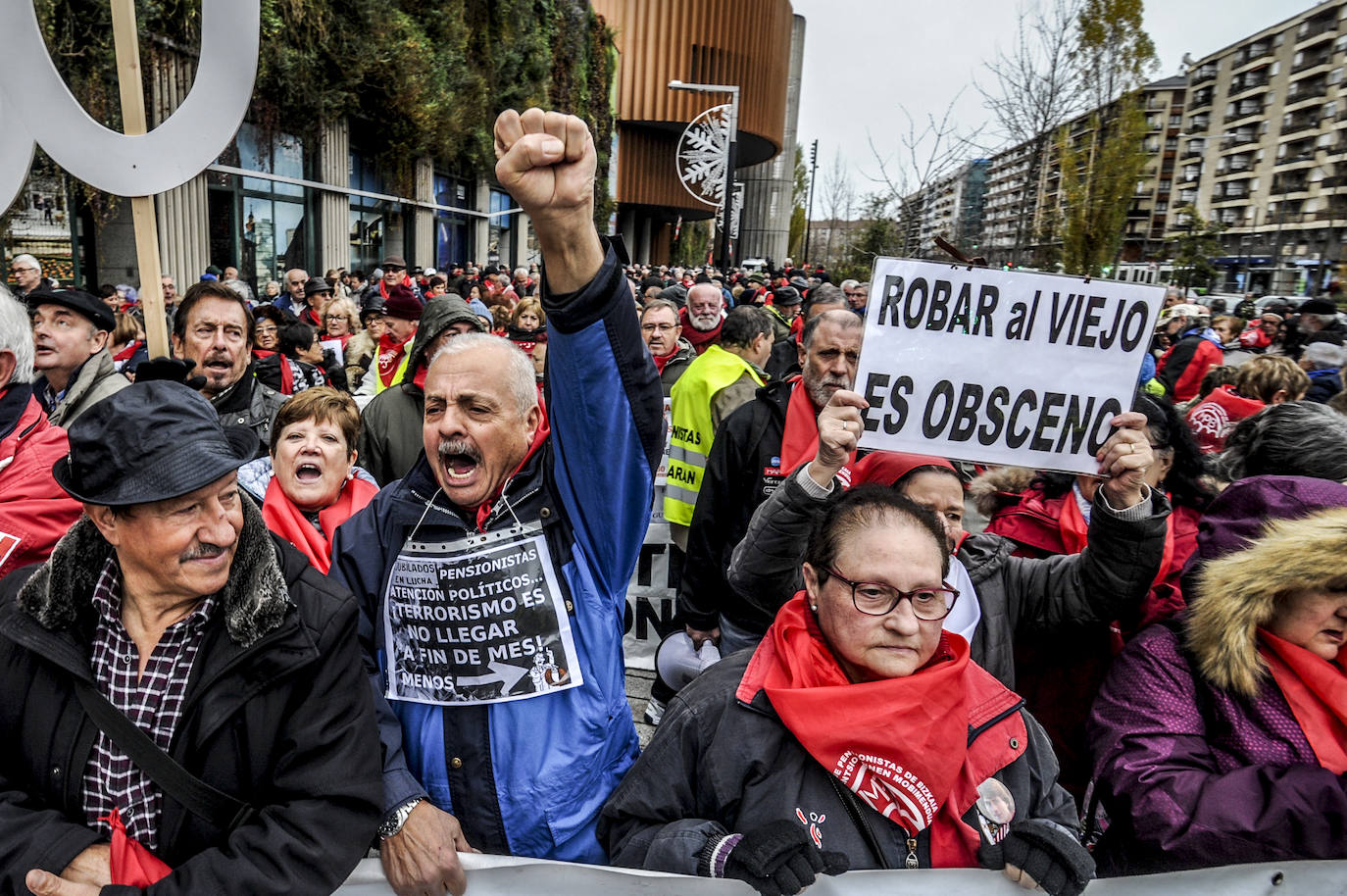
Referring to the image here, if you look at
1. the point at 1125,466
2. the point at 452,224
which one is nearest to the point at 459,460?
the point at 1125,466

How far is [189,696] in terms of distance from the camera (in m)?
1.61

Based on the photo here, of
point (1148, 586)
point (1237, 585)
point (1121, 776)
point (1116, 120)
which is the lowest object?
point (1121, 776)

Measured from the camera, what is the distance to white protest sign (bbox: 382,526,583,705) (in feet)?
6.30

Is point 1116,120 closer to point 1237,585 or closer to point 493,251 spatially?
point 1237,585

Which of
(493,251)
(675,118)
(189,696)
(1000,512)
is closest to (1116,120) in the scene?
(1000,512)

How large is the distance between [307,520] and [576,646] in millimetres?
1409

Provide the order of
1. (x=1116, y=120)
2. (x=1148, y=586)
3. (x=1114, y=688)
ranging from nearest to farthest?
(x=1114, y=688) → (x=1148, y=586) → (x=1116, y=120)

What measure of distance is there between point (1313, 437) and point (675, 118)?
123 feet

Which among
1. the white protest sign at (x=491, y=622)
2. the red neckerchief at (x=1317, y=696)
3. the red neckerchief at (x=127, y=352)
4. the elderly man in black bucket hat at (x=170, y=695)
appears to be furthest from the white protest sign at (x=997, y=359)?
the red neckerchief at (x=127, y=352)

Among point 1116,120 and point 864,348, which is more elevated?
point 1116,120

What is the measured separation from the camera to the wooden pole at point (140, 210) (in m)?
2.05

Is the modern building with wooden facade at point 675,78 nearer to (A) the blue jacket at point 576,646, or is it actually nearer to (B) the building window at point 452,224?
(B) the building window at point 452,224

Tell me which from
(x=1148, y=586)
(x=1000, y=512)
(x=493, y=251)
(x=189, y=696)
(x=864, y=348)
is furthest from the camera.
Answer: (x=493, y=251)

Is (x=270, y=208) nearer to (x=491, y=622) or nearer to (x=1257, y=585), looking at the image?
(x=491, y=622)
